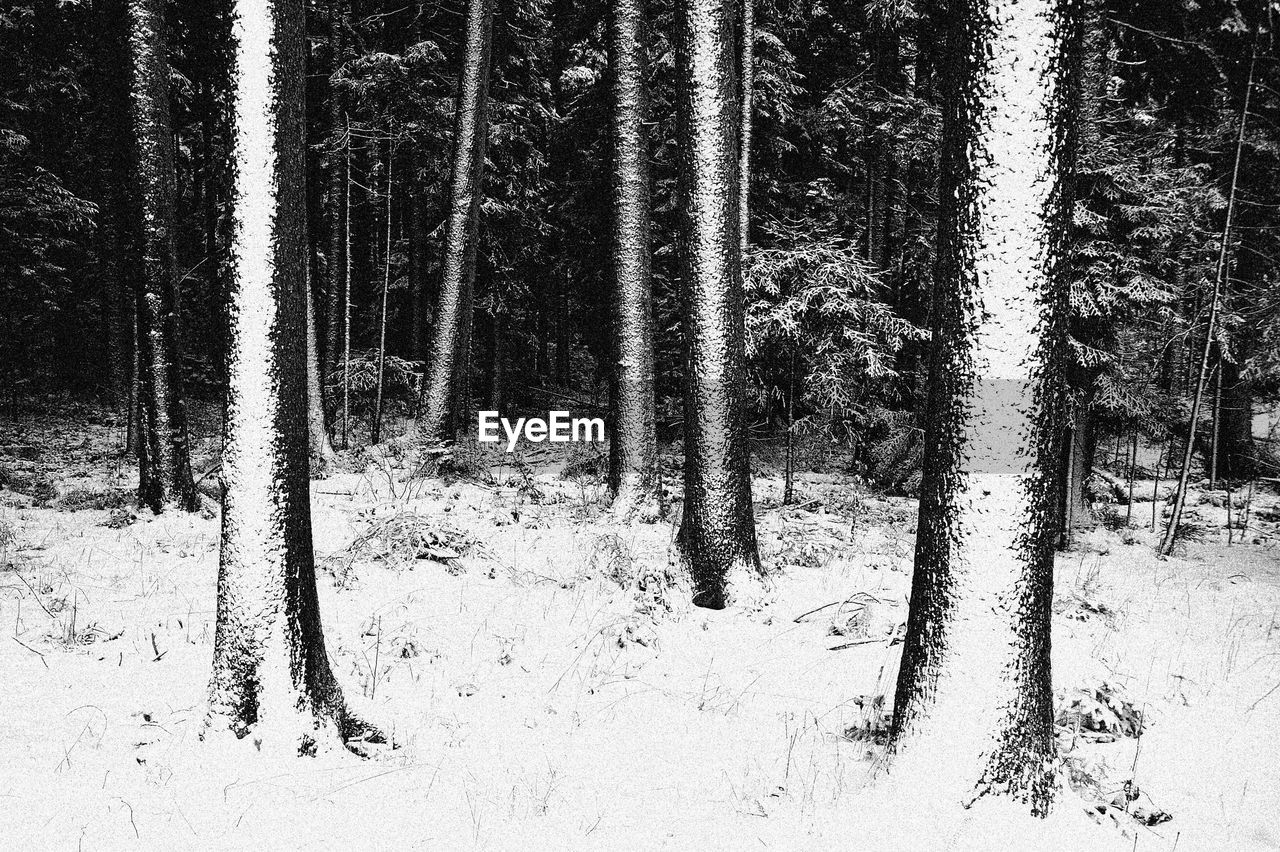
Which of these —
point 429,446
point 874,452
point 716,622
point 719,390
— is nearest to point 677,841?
point 716,622

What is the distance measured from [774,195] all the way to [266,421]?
46.8ft

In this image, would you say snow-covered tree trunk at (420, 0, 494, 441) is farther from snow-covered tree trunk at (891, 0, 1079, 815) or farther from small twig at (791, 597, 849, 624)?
snow-covered tree trunk at (891, 0, 1079, 815)

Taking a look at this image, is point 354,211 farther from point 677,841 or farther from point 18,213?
point 677,841

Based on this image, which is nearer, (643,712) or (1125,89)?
(643,712)

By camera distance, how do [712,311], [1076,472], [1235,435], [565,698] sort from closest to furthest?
[565,698]
[712,311]
[1076,472]
[1235,435]

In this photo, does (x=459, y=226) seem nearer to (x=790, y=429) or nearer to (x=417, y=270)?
Answer: (x=790, y=429)

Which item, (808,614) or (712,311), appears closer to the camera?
(712,311)

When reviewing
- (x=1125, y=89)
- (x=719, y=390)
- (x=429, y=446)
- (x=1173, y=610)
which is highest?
(x=1125, y=89)

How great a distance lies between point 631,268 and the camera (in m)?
8.67

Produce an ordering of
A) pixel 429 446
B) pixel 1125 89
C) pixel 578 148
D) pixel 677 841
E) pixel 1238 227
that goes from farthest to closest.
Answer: pixel 578 148, pixel 1238 227, pixel 429 446, pixel 1125 89, pixel 677 841

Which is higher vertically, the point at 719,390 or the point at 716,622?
the point at 719,390

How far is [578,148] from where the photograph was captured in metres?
19.6

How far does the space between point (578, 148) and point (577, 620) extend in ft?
53.5

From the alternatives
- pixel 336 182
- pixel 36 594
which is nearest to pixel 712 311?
pixel 36 594
